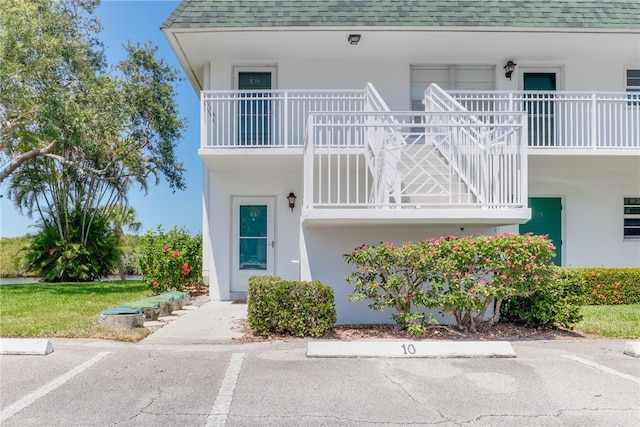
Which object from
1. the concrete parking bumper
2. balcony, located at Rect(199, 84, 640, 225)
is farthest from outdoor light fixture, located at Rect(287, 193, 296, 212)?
the concrete parking bumper

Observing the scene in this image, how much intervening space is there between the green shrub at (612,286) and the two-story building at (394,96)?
1.72 metres

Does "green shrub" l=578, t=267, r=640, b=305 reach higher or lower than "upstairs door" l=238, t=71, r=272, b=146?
lower

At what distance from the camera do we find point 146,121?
15664mm

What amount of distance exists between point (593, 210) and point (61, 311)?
485 inches

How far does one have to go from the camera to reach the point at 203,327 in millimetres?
7203

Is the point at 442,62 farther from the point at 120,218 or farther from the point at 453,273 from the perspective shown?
the point at 120,218

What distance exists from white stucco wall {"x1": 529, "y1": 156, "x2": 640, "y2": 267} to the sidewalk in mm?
8007

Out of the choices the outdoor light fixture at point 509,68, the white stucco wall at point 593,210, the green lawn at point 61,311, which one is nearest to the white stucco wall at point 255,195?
the green lawn at point 61,311

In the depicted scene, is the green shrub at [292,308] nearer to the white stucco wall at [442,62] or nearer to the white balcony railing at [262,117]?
the white balcony railing at [262,117]

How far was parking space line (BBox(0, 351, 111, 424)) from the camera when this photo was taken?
3.73 meters

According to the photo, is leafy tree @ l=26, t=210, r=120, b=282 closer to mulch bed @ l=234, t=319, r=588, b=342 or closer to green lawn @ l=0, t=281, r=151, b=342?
green lawn @ l=0, t=281, r=151, b=342

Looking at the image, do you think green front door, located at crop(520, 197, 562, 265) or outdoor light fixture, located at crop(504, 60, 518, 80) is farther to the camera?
green front door, located at crop(520, 197, 562, 265)

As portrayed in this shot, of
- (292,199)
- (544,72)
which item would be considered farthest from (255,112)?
(544,72)

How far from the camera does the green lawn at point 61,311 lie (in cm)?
636
